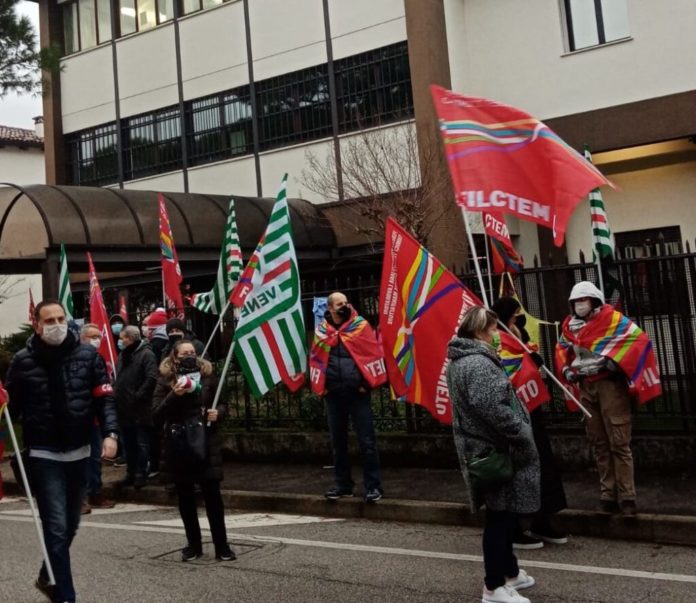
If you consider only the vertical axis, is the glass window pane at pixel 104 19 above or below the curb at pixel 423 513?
above

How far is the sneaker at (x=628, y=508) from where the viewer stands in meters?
→ 6.84

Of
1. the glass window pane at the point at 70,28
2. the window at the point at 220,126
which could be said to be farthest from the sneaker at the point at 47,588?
the glass window pane at the point at 70,28

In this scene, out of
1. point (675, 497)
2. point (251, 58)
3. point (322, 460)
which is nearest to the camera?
point (675, 497)

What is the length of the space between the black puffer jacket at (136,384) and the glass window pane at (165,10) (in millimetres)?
15481

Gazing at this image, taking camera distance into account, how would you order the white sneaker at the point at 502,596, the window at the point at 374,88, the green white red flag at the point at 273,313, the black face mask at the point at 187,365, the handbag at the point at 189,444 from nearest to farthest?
the white sneaker at the point at 502,596, the handbag at the point at 189,444, the black face mask at the point at 187,365, the green white red flag at the point at 273,313, the window at the point at 374,88

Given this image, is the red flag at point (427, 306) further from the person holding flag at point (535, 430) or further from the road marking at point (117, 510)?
the road marking at point (117, 510)

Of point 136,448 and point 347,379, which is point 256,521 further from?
point 136,448

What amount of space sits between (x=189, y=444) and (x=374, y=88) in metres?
14.4

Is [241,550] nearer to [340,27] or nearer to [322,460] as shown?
[322,460]

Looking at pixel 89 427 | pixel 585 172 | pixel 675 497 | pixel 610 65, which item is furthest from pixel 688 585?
pixel 610 65

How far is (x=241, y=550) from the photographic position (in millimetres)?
6855

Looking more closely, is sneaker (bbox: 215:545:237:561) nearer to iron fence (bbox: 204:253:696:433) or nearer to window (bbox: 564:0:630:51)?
iron fence (bbox: 204:253:696:433)

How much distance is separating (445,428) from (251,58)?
1417 centimetres

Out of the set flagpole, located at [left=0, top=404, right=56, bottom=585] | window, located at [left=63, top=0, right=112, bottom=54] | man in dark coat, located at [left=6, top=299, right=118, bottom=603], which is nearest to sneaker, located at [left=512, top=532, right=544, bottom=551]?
man in dark coat, located at [left=6, top=299, right=118, bottom=603]
